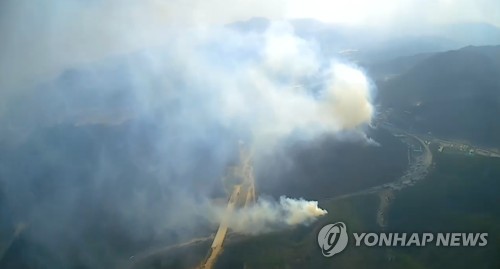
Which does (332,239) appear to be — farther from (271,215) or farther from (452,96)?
(452,96)

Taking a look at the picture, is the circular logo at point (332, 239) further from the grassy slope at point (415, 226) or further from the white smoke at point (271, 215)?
the white smoke at point (271, 215)

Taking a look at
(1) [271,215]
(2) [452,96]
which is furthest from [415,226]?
(2) [452,96]

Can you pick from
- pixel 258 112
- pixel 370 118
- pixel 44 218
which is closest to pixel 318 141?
pixel 258 112

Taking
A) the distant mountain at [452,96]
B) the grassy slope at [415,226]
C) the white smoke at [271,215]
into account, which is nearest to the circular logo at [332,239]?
the grassy slope at [415,226]

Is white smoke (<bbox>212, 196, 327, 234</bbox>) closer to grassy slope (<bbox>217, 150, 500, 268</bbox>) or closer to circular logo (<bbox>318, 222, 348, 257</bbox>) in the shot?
grassy slope (<bbox>217, 150, 500, 268</bbox>)

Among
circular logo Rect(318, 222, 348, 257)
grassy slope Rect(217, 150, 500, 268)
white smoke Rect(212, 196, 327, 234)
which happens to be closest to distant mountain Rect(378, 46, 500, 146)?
grassy slope Rect(217, 150, 500, 268)

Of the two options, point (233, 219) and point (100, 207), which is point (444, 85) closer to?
point (233, 219)

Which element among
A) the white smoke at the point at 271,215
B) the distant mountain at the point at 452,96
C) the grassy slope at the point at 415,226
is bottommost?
the grassy slope at the point at 415,226
